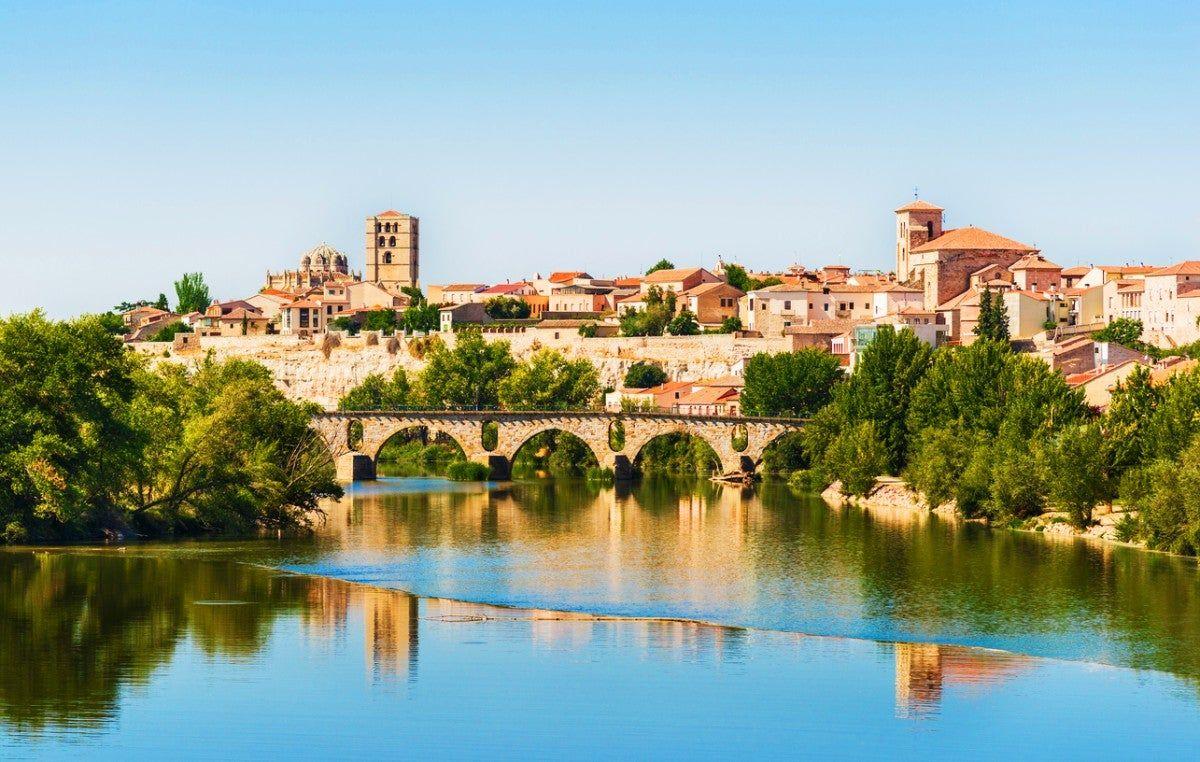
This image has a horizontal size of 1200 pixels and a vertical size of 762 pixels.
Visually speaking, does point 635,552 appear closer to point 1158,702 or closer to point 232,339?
point 1158,702

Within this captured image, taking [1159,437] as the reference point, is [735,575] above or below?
below

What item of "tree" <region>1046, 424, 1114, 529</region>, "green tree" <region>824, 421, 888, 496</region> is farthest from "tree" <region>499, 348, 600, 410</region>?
"tree" <region>1046, 424, 1114, 529</region>

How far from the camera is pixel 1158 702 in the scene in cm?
1927

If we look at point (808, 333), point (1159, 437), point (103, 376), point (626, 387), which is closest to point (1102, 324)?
point (808, 333)

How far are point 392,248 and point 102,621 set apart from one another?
9692cm

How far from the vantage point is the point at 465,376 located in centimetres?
7000

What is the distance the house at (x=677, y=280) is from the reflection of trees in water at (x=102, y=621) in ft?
188

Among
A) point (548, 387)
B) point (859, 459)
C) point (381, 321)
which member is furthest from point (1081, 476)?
point (381, 321)

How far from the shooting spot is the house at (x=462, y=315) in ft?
277

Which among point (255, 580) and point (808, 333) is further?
point (808, 333)

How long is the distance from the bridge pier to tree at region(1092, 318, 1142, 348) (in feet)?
77.6

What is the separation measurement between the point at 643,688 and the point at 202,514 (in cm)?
1586

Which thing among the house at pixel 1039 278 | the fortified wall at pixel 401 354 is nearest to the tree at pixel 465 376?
the fortified wall at pixel 401 354

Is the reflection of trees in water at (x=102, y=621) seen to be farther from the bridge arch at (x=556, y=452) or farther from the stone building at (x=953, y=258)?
the stone building at (x=953, y=258)
